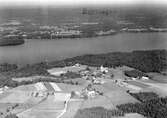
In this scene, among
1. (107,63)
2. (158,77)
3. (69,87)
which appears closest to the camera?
(69,87)

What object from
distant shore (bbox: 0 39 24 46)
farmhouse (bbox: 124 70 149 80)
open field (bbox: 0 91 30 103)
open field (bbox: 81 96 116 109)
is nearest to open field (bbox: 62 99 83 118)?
open field (bbox: 81 96 116 109)

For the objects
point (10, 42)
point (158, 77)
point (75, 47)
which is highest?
point (10, 42)

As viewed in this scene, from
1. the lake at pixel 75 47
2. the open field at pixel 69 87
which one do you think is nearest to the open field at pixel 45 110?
the open field at pixel 69 87

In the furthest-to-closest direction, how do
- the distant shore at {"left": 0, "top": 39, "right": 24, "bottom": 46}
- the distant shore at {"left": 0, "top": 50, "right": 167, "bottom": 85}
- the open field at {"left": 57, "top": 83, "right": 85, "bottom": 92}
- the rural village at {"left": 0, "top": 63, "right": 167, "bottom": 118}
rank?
the distant shore at {"left": 0, "top": 39, "right": 24, "bottom": 46} < the distant shore at {"left": 0, "top": 50, "right": 167, "bottom": 85} < the open field at {"left": 57, "top": 83, "right": 85, "bottom": 92} < the rural village at {"left": 0, "top": 63, "right": 167, "bottom": 118}

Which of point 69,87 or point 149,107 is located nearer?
point 149,107

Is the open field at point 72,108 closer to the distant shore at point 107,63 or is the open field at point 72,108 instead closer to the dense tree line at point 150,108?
the dense tree line at point 150,108

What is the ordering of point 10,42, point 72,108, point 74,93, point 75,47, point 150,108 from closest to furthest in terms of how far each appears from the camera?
1. point 150,108
2. point 72,108
3. point 74,93
4. point 75,47
5. point 10,42

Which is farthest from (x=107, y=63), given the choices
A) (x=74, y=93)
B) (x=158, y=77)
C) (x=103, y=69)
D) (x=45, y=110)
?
(x=45, y=110)

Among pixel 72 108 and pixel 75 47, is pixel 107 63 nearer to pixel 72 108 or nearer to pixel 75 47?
pixel 75 47

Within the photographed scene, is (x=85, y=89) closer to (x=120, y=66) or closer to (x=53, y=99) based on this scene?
(x=53, y=99)

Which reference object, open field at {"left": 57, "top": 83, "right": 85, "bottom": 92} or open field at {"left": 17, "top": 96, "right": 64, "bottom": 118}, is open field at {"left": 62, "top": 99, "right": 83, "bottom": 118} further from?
open field at {"left": 57, "top": 83, "right": 85, "bottom": 92}
